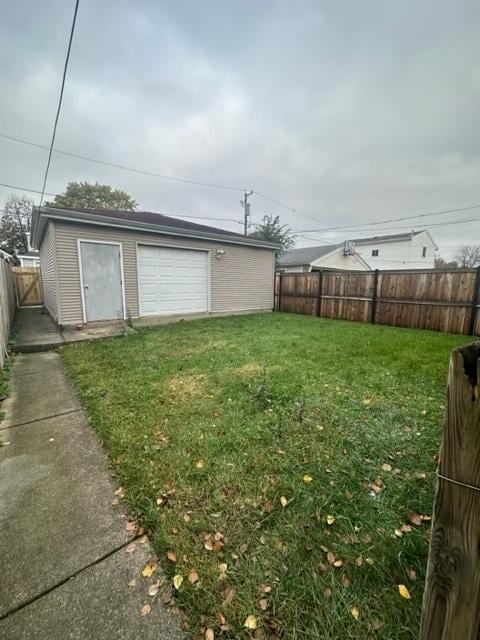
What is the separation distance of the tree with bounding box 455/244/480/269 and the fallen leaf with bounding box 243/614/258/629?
1709 inches

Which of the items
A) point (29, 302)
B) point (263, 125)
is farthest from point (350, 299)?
point (29, 302)

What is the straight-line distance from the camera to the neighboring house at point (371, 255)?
20094 millimetres

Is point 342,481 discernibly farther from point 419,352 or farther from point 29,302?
point 29,302

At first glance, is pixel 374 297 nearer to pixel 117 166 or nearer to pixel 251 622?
pixel 251 622

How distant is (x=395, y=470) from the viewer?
2057 mm

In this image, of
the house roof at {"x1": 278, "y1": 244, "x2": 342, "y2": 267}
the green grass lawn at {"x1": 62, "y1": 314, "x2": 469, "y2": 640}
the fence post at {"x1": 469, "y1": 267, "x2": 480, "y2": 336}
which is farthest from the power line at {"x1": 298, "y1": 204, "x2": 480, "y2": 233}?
the green grass lawn at {"x1": 62, "y1": 314, "x2": 469, "y2": 640}

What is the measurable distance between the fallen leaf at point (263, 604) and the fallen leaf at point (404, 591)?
631 mm

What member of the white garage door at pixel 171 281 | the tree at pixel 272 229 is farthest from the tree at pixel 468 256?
the white garage door at pixel 171 281

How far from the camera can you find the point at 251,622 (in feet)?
3.75

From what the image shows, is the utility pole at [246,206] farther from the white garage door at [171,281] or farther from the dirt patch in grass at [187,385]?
the dirt patch in grass at [187,385]

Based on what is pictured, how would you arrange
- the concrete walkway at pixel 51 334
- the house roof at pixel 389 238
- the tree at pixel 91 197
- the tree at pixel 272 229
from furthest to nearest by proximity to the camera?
the tree at pixel 91 197 < the house roof at pixel 389 238 < the tree at pixel 272 229 < the concrete walkway at pixel 51 334

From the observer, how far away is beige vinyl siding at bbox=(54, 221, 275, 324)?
21.2ft

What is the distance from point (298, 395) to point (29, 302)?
16.7m

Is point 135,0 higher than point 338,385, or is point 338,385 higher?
point 135,0
